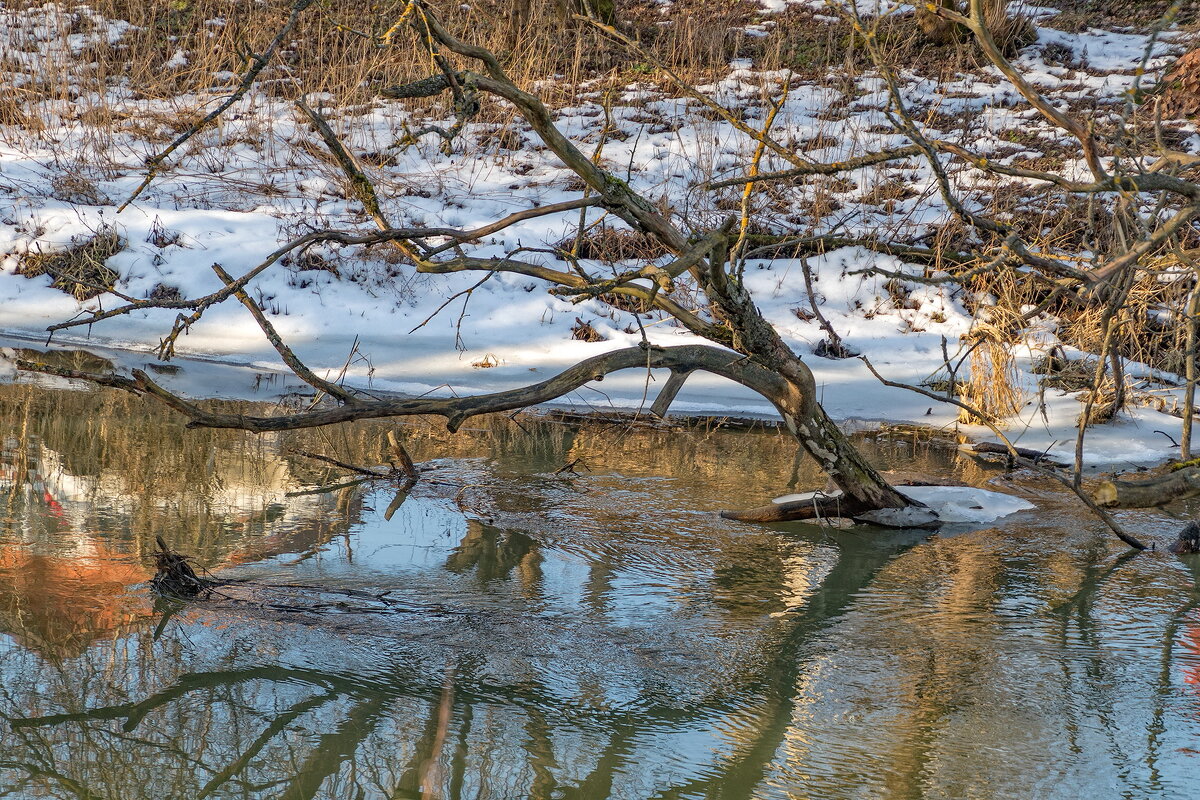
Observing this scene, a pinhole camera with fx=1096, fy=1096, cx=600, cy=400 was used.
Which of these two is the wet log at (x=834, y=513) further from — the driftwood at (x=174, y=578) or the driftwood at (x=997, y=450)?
the driftwood at (x=174, y=578)

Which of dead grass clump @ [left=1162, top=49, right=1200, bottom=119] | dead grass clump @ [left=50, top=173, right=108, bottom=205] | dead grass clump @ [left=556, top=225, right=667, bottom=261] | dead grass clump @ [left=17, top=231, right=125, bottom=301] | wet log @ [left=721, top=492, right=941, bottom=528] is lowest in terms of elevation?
wet log @ [left=721, top=492, right=941, bottom=528]

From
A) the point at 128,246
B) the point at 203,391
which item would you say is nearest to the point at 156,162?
the point at 203,391

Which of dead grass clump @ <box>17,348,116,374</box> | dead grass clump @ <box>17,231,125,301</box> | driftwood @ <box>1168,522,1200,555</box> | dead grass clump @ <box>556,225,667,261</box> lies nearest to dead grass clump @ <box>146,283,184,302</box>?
dead grass clump @ <box>17,231,125,301</box>

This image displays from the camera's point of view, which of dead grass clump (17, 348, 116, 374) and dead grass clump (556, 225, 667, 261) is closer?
dead grass clump (17, 348, 116, 374)

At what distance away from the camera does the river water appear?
2.50m

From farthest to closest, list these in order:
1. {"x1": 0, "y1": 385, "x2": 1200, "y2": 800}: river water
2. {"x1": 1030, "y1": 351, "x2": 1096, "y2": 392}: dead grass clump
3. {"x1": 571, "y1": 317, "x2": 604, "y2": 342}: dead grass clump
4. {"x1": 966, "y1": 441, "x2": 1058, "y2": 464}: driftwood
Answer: {"x1": 571, "y1": 317, "x2": 604, "y2": 342}: dead grass clump
{"x1": 1030, "y1": 351, "x2": 1096, "y2": 392}: dead grass clump
{"x1": 966, "y1": 441, "x2": 1058, "y2": 464}: driftwood
{"x1": 0, "y1": 385, "x2": 1200, "y2": 800}: river water

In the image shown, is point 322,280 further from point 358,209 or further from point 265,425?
point 265,425

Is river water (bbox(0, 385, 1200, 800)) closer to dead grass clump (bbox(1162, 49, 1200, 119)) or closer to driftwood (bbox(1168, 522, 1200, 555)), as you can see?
driftwood (bbox(1168, 522, 1200, 555))

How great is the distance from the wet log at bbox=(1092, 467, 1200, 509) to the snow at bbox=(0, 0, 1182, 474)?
2.47 metres

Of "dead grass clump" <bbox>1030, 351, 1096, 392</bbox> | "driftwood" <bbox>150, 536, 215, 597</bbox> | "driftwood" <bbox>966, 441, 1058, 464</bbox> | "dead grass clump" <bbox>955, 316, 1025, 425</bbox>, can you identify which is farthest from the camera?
"dead grass clump" <bbox>1030, 351, 1096, 392</bbox>

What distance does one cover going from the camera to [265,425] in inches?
139

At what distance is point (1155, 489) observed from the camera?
11.2 ft

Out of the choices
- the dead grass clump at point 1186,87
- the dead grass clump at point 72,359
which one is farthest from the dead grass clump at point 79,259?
the dead grass clump at point 1186,87

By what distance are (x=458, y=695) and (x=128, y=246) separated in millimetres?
7340
